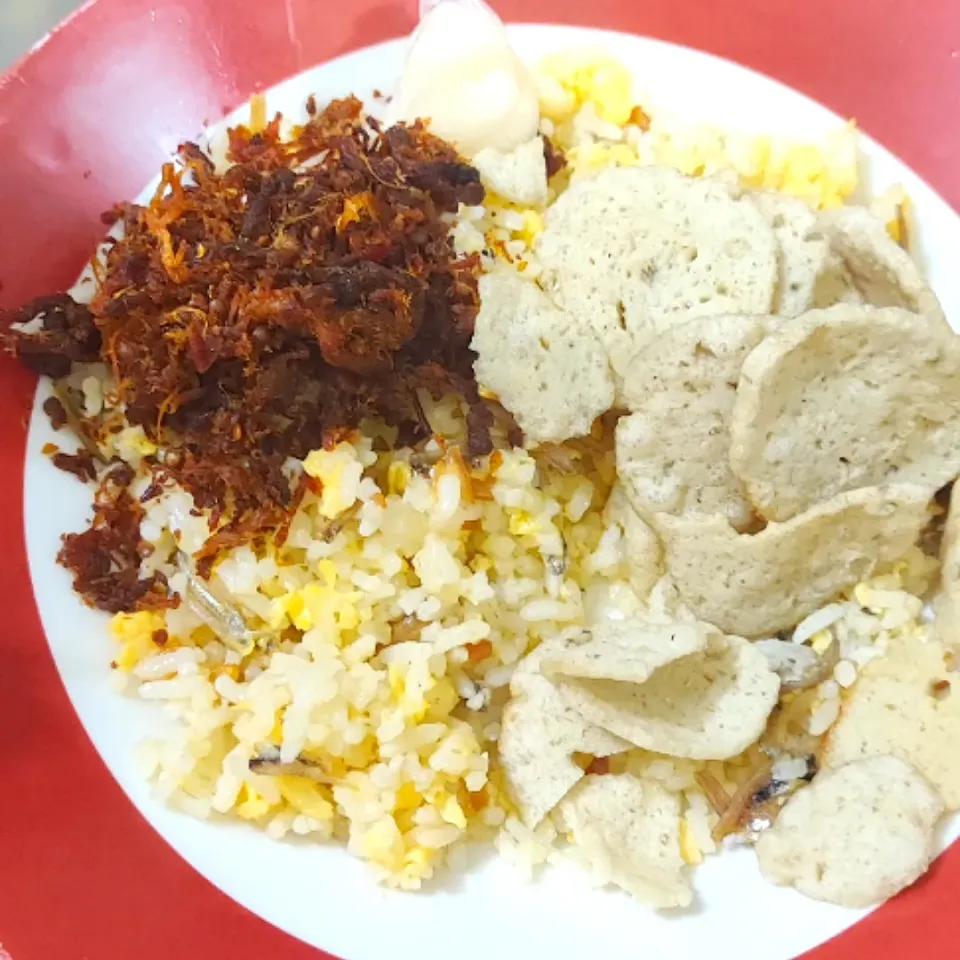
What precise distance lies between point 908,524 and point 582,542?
2.11 ft

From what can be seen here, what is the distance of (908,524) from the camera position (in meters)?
1.87

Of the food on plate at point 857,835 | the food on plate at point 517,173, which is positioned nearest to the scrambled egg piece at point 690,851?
the food on plate at point 857,835

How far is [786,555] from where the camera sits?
1871 mm

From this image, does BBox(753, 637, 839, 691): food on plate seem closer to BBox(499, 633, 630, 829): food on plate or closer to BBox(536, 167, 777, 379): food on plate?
BBox(499, 633, 630, 829): food on plate

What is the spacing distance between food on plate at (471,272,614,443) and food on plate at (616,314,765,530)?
7 centimetres

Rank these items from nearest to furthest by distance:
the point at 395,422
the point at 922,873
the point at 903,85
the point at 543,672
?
the point at 922,873 → the point at 543,672 → the point at 395,422 → the point at 903,85

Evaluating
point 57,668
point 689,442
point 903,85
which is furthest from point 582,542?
point 903,85

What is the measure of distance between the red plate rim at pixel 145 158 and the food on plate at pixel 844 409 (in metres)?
0.57

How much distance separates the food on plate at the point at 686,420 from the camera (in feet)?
6.06

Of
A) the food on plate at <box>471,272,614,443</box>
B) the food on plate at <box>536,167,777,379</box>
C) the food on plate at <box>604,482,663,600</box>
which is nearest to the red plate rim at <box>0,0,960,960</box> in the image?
the food on plate at <box>536,167,777,379</box>

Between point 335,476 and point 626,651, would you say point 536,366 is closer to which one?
point 335,476

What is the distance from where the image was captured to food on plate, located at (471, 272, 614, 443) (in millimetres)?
1959

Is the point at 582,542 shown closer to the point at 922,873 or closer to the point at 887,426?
the point at 887,426

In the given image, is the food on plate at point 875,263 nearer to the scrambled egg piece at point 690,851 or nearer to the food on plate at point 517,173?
the food on plate at point 517,173
